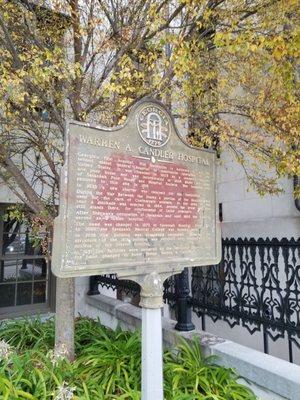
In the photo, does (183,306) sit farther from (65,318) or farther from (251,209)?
(251,209)

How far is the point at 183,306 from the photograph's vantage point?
4.83 meters

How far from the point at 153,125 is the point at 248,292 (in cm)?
257

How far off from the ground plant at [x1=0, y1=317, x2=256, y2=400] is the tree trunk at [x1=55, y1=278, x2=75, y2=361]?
0.68 ft

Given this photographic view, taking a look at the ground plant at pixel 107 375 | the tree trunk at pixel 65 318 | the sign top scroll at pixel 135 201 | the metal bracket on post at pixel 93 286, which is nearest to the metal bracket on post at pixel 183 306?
the ground plant at pixel 107 375

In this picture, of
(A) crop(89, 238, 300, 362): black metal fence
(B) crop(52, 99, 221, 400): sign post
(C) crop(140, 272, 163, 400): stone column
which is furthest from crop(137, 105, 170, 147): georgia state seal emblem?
(A) crop(89, 238, 300, 362): black metal fence

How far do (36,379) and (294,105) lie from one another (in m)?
4.83

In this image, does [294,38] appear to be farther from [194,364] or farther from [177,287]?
[194,364]

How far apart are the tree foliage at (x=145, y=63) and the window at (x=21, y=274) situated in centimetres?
232

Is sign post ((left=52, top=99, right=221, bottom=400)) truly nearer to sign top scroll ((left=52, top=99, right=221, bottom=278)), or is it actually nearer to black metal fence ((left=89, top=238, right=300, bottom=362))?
sign top scroll ((left=52, top=99, right=221, bottom=278))

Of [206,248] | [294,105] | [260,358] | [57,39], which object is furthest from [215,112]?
[260,358]

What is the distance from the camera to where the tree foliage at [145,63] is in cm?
407

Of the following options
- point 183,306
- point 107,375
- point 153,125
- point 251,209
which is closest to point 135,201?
point 153,125

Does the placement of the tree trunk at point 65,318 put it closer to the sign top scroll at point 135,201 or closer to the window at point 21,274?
the sign top scroll at point 135,201

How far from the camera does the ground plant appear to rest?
346 cm
